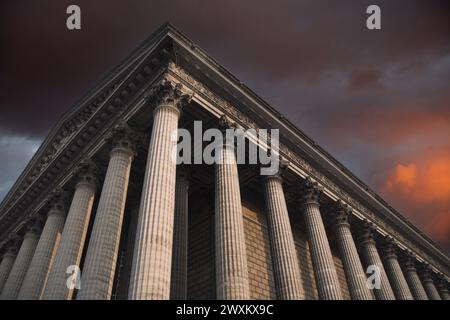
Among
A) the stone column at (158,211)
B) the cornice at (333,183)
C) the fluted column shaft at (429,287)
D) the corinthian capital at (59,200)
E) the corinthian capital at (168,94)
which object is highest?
the cornice at (333,183)

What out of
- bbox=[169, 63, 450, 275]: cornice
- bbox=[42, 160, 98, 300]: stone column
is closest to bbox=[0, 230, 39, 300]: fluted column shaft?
bbox=[42, 160, 98, 300]: stone column

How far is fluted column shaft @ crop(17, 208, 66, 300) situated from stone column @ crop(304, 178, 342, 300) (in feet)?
50.6

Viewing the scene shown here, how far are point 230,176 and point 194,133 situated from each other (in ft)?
13.0

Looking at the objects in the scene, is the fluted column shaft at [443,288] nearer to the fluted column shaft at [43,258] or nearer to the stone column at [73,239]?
the stone column at [73,239]

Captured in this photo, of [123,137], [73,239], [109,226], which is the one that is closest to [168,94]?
[123,137]

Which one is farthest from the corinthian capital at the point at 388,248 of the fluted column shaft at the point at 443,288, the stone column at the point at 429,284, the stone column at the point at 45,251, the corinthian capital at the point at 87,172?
the stone column at the point at 45,251

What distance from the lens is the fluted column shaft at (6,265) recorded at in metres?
26.0

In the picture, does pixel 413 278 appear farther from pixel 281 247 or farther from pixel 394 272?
pixel 281 247

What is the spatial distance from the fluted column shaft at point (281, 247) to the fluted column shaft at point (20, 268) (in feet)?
54.0

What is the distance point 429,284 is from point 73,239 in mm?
33686

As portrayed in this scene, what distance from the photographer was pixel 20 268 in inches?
928
